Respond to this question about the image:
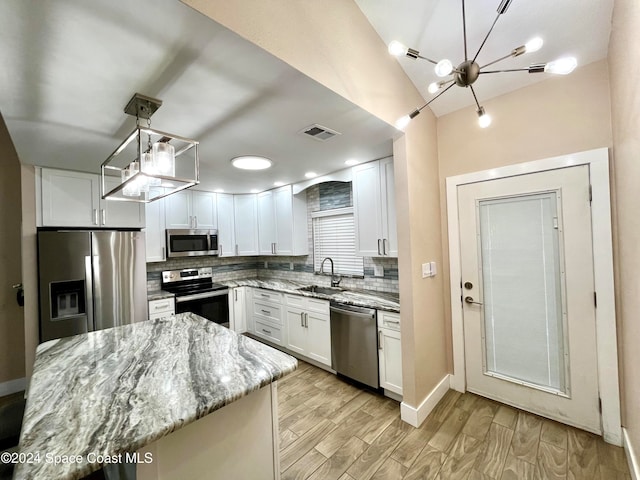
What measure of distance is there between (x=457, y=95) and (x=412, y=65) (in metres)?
0.54

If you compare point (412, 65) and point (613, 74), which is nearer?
point (613, 74)

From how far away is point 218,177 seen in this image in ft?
10.9

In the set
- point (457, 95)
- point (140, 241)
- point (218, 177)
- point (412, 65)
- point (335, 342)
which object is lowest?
point (335, 342)

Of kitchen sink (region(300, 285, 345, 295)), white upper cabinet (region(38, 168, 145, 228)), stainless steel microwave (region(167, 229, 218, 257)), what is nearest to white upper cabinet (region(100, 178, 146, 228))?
white upper cabinet (region(38, 168, 145, 228))

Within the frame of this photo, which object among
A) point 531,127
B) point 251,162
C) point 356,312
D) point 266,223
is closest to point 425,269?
point 356,312

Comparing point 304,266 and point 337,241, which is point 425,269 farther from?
point 304,266

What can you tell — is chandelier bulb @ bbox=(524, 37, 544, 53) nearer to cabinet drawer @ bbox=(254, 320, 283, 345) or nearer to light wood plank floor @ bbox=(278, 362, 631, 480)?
light wood plank floor @ bbox=(278, 362, 631, 480)

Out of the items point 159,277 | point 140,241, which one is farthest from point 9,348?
point 140,241

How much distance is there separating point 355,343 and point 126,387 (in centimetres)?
200

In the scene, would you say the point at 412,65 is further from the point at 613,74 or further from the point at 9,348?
the point at 9,348

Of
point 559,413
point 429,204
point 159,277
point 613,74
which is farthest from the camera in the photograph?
point 159,277

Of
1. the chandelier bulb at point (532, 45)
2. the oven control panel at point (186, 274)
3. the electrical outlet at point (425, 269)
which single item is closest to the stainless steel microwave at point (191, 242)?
the oven control panel at point (186, 274)

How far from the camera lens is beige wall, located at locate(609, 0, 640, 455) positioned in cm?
130

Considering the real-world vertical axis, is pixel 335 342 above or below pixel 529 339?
below
